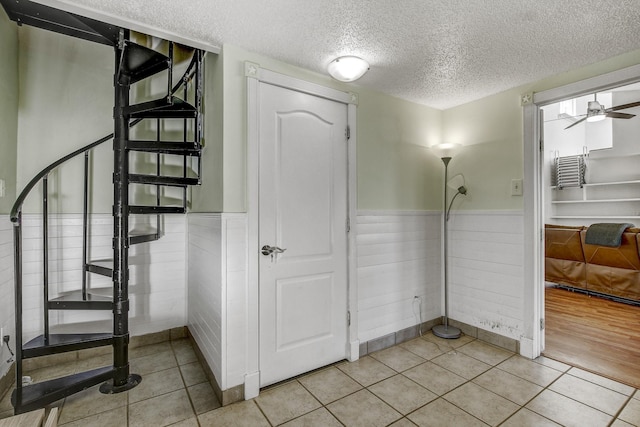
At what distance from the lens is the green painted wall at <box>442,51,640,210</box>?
8.90 ft

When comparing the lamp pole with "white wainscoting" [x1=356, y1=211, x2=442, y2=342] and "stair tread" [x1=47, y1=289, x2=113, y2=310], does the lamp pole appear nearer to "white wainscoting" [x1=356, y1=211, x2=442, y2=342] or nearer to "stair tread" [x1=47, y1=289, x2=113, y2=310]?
"white wainscoting" [x1=356, y1=211, x2=442, y2=342]

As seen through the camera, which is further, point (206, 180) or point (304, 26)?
point (206, 180)

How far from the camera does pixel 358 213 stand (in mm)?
2688

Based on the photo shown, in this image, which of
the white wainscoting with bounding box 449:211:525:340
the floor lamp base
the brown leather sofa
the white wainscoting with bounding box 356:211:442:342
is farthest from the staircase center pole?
the brown leather sofa

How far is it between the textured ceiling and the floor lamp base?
2319 mm

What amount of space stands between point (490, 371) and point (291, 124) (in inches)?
94.4

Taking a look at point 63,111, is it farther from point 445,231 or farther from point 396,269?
point 445,231

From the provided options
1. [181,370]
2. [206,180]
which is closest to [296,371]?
[181,370]

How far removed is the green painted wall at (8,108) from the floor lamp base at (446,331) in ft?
11.7

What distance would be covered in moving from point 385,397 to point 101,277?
249cm

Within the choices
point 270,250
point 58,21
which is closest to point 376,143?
point 270,250

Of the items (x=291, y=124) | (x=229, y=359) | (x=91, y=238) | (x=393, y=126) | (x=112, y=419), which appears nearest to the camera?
(x=112, y=419)

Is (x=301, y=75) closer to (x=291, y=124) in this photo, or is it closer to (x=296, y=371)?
(x=291, y=124)

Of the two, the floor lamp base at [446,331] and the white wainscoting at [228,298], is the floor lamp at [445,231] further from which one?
the white wainscoting at [228,298]
